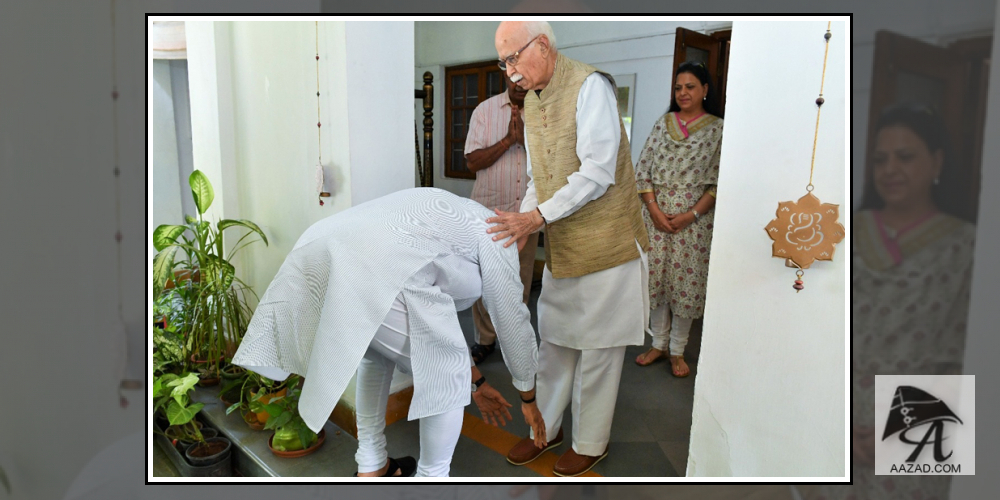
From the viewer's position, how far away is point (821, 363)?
4.01 feet

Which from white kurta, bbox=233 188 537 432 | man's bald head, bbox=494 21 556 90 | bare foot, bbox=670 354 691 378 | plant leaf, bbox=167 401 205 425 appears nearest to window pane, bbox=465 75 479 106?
man's bald head, bbox=494 21 556 90

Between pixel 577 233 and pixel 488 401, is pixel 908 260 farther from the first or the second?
pixel 488 401

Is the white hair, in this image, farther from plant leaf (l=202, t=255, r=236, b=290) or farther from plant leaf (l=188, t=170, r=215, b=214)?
plant leaf (l=202, t=255, r=236, b=290)

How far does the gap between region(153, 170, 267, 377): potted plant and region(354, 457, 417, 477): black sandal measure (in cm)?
65

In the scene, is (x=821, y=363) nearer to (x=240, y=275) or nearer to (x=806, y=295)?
(x=806, y=295)

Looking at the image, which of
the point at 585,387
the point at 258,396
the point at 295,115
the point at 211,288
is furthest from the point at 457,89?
the point at 258,396

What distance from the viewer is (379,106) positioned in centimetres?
154

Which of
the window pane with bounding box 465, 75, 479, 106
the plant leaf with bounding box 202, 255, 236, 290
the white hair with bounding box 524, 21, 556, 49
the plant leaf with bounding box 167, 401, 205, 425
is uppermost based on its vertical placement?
the white hair with bounding box 524, 21, 556, 49

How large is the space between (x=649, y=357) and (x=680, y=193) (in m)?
0.54

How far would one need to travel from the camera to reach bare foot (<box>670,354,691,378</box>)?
5.87 feet
